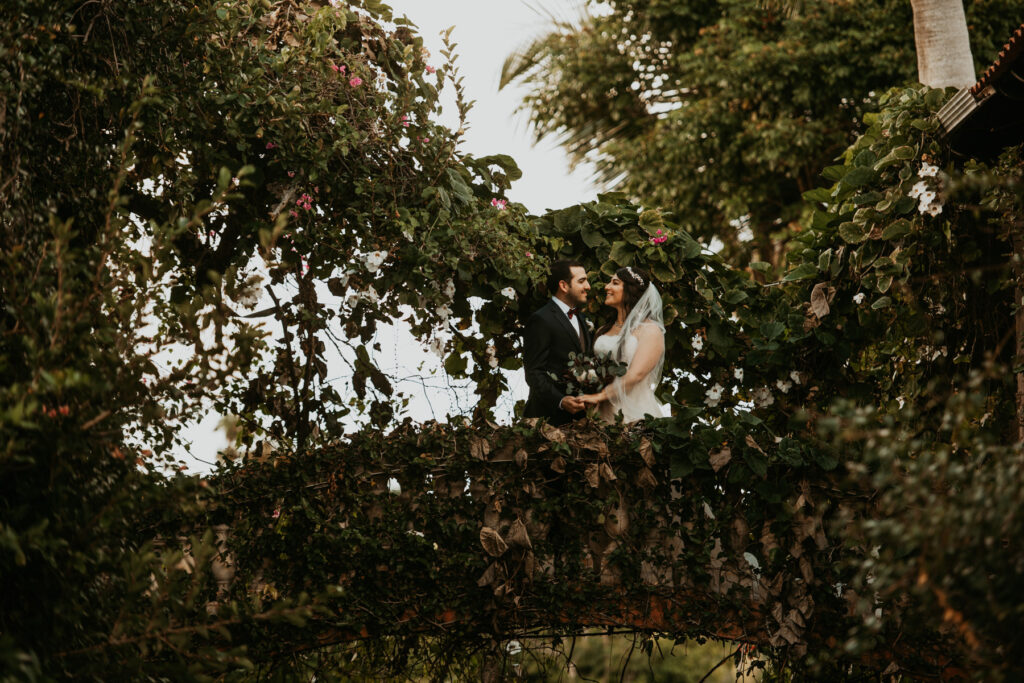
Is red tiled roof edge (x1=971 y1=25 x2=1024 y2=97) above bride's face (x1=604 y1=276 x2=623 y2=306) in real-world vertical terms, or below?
above

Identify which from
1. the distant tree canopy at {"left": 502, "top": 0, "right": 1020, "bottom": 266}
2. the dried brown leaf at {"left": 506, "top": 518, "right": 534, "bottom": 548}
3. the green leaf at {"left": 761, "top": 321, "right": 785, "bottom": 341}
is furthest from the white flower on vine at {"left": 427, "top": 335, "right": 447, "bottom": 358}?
the distant tree canopy at {"left": 502, "top": 0, "right": 1020, "bottom": 266}

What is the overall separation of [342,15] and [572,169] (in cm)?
1098

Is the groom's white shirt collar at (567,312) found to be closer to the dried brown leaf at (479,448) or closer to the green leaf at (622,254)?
the green leaf at (622,254)

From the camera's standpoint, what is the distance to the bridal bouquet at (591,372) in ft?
16.7

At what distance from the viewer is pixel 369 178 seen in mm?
4918

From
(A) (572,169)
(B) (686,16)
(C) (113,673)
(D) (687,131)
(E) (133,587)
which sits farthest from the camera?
(A) (572,169)

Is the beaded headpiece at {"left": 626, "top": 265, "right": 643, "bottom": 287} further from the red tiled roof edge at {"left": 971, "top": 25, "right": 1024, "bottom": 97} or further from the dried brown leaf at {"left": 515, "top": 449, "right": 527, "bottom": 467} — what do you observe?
the red tiled roof edge at {"left": 971, "top": 25, "right": 1024, "bottom": 97}

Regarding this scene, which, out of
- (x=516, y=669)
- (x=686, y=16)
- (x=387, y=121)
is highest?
(x=686, y=16)

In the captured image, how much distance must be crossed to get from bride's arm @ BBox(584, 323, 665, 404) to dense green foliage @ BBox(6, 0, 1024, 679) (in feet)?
2.20

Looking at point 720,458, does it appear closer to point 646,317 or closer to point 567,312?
point 646,317

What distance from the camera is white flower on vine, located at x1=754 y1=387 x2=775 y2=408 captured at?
252 inches

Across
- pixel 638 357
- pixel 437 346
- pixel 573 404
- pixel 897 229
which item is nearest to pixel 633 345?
pixel 638 357

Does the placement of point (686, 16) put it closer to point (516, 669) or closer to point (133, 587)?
point (516, 669)

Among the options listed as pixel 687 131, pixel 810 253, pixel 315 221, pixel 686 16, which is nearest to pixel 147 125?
pixel 315 221
